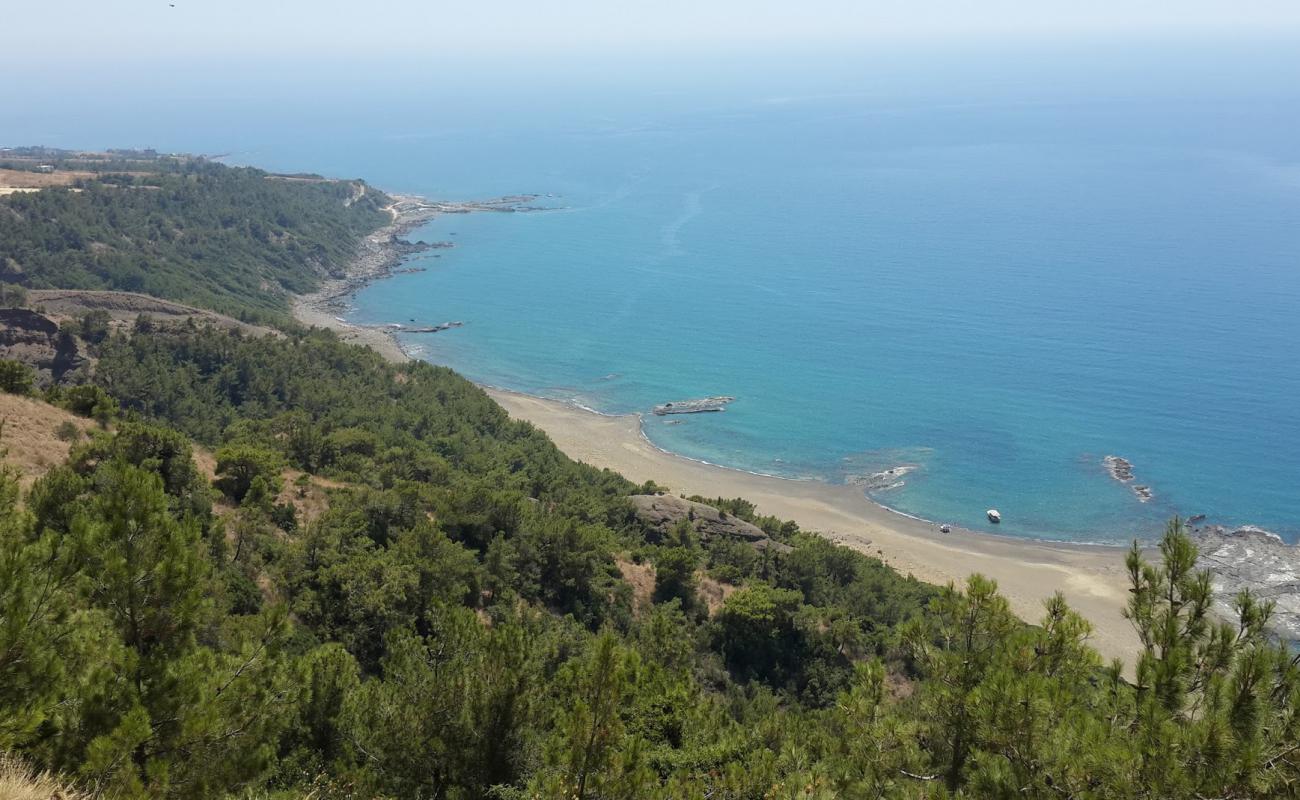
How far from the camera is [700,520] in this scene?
3622cm

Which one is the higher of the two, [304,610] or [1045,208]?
[1045,208]

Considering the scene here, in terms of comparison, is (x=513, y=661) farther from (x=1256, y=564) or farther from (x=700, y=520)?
(x=1256, y=564)

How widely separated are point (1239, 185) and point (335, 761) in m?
140

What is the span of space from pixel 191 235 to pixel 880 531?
76371 mm

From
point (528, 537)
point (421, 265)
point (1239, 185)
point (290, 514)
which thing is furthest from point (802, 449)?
point (1239, 185)

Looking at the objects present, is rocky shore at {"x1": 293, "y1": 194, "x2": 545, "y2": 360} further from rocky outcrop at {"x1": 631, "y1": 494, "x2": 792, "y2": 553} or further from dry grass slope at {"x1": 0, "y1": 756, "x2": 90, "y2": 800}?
dry grass slope at {"x1": 0, "y1": 756, "x2": 90, "y2": 800}

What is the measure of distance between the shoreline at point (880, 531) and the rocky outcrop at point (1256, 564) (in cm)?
407

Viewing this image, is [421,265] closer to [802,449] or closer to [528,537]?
[802,449]

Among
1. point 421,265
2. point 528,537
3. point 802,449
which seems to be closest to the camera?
point 528,537

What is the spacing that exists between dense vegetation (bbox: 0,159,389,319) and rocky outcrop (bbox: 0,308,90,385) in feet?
60.0

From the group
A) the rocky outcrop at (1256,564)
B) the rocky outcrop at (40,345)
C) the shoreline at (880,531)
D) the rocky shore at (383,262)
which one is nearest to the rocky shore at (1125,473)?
the rocky outcrop at (1256,564)

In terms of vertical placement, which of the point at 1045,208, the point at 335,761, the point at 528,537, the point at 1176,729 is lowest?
the point at 528,537

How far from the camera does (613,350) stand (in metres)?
73.2

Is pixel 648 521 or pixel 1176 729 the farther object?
pixel 648 521
